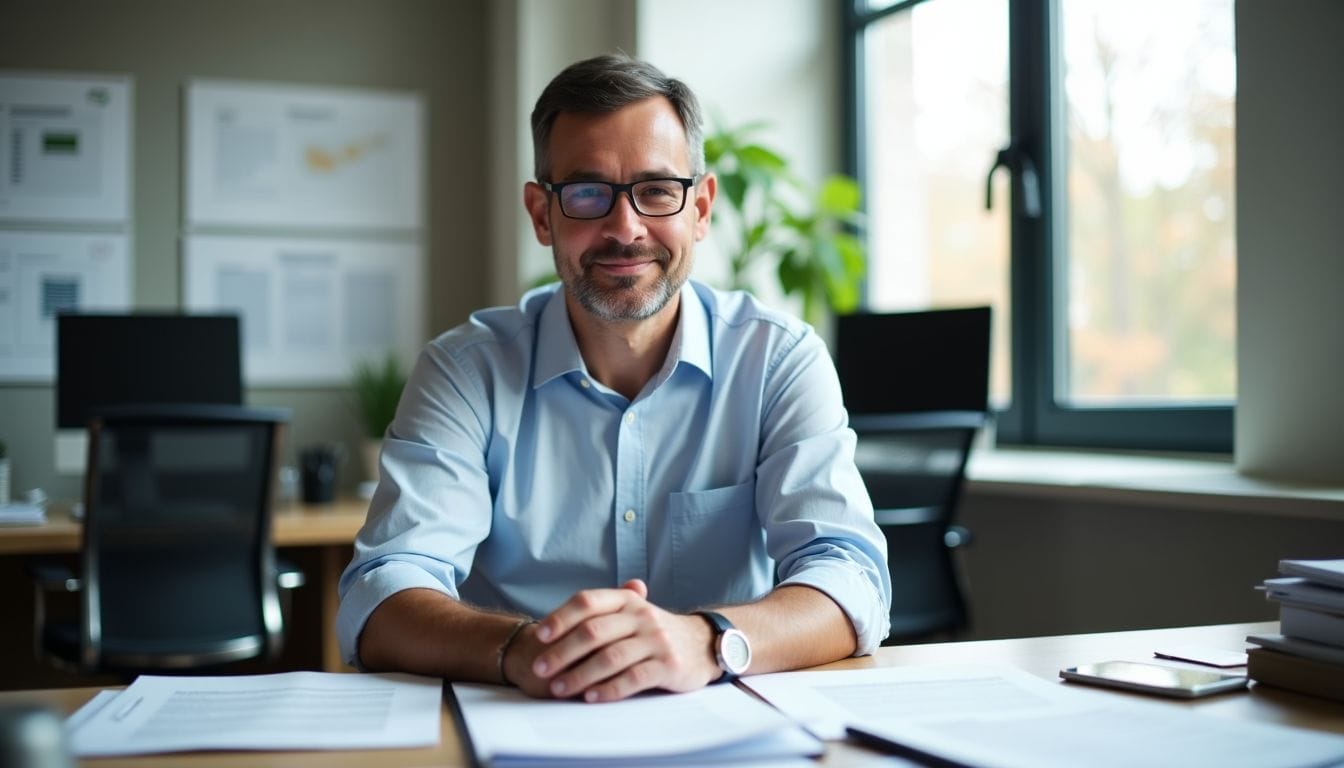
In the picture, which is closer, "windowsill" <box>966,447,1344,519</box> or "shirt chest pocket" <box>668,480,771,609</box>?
"shirt chest pocket" <box>668,480,771,609</box>

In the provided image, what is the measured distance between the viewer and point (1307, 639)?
45.1 inches

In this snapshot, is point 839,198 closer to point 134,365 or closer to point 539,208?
point 539,208

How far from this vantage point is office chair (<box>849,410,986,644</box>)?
2.36 meters

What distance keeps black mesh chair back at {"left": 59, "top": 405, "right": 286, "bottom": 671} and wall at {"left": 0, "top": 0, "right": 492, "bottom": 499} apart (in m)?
1.24

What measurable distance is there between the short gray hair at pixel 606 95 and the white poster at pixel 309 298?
243 cm

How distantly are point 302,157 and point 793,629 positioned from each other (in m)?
3.17

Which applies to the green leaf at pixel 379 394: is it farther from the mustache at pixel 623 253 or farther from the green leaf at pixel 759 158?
the mustache at pixel 623 253

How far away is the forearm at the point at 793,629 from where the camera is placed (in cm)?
120

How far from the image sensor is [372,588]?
4.45 ft

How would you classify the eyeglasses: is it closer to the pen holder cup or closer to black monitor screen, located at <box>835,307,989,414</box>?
black monitor screen, located at <box>835,307,989,414</box>

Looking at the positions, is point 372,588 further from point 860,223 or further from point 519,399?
point 860,223

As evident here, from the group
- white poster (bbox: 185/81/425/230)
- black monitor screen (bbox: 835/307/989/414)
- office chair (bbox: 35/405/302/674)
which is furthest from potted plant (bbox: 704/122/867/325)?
office chair (bbox: 35/405/302/674)

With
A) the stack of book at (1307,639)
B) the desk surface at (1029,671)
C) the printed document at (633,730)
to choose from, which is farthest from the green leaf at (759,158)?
the printed document at (633,730)

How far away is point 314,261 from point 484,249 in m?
0.57
